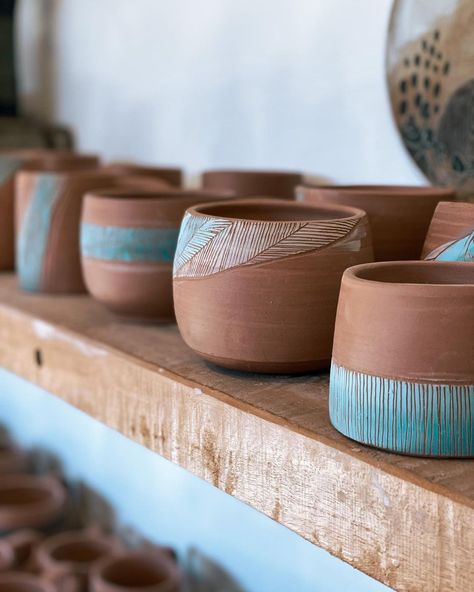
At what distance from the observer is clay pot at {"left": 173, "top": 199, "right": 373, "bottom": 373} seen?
589 mm

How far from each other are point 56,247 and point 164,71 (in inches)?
20.1

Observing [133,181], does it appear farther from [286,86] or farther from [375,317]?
[375,317]

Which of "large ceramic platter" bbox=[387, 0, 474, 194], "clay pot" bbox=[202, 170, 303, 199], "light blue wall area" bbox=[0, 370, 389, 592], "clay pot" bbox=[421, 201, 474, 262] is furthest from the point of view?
"light blue wall area" bbox=[0, 370, 389, 592]

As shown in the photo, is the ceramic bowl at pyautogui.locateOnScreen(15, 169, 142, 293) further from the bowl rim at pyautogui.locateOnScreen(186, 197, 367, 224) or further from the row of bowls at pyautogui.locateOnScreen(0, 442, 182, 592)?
the row of bowls at pyautogui.locateOnScreen(0, 442, 182, 592)

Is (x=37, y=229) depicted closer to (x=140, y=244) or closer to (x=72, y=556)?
(x=140, y=244)

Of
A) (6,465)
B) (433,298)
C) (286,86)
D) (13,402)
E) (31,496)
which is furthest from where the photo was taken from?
(13,402)

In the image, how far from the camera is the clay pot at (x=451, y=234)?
22.9 inches

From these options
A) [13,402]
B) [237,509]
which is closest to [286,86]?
[237,509]

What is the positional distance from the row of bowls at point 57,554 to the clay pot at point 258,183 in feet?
1.74

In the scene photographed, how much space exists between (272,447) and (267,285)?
4.3 inches

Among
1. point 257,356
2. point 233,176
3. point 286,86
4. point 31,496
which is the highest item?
point 286,86

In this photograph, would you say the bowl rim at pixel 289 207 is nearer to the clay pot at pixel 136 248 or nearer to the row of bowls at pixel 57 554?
the clay pot at pixel 136 248

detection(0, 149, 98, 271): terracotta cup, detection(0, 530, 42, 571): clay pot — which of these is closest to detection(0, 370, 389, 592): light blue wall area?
detection(0, 530, 42, 571): clay pot

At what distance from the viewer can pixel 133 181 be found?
96cm
